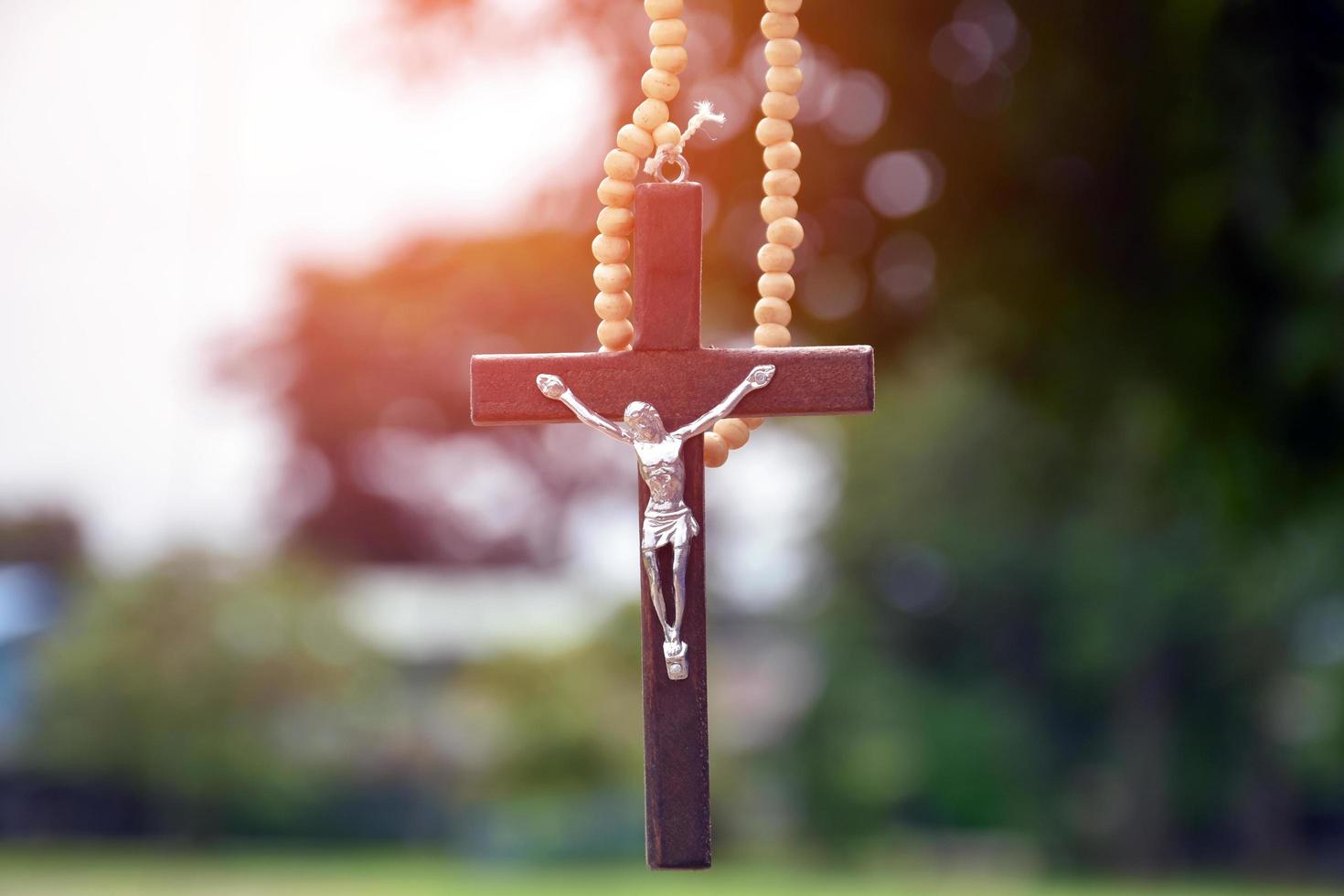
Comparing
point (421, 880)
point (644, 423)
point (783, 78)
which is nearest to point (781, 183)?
point (783, 78)

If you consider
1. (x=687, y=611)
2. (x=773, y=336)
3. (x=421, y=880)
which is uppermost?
(x=773, y=336)

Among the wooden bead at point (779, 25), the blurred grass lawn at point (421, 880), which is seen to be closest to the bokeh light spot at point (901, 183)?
the wooden bead at point (779, 25)

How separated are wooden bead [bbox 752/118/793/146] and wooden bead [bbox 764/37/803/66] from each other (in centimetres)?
7

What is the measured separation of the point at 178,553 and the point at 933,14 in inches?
451

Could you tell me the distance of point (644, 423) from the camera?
185 centimetres

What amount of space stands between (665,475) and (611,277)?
253 millimetres

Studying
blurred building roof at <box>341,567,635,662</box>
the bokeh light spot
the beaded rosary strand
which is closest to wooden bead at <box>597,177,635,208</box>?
the beaded rosary strand

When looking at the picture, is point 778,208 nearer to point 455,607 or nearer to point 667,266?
point 667,266

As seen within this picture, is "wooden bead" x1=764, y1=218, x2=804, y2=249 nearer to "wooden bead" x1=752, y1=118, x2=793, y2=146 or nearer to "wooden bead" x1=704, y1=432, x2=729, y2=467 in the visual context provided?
"wooden bead" x1=752, y1=118, x2=793, y2=146

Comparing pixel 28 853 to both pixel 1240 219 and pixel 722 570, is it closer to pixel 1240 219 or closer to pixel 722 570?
→ pixel 722 570

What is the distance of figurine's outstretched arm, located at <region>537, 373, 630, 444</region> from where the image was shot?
6.09 ft

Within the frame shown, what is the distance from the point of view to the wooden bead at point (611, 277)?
6.07ft

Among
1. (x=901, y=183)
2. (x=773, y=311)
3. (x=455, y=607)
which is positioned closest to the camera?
(x=773, y=311)

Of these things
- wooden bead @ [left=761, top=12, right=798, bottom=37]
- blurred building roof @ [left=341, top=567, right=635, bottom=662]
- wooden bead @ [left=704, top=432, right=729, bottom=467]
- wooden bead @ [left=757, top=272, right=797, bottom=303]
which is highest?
wooden bead @ [left=761, top=12, right=798, bottom=37]
